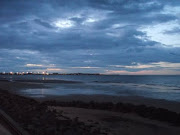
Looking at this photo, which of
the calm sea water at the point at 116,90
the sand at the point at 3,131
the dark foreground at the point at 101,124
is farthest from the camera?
the calm sea water at the point at 116,90

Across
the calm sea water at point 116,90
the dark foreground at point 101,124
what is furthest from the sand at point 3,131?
the calm sea water at point 116,90

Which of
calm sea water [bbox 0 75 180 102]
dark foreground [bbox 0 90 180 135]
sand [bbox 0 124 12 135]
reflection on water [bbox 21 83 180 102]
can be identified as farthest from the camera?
Answer: calm sea water [bbox 0 75 180 102]

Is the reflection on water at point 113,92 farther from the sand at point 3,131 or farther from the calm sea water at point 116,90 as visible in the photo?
the sand at point 3,131

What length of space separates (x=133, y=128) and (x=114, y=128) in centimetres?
89

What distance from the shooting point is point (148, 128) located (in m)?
10.3

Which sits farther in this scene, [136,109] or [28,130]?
[136,109]

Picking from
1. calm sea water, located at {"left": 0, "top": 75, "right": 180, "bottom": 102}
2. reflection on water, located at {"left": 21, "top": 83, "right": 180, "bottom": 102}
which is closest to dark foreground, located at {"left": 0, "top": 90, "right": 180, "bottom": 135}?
calm sea water, located at {"left": 0, "top": 75, "right": 180, "bottom": 102}

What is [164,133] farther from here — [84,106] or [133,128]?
[84,106]

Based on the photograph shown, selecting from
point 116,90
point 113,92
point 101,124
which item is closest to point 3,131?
point 101,124

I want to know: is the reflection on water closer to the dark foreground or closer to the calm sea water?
the calm sea water

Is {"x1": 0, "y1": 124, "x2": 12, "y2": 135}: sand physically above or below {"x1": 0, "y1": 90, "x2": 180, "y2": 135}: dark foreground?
above

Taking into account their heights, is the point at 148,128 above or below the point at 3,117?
below

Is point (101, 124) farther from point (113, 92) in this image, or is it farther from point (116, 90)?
point (116, 90)

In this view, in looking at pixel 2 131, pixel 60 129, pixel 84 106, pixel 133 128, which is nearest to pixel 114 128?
pixel 133 128
